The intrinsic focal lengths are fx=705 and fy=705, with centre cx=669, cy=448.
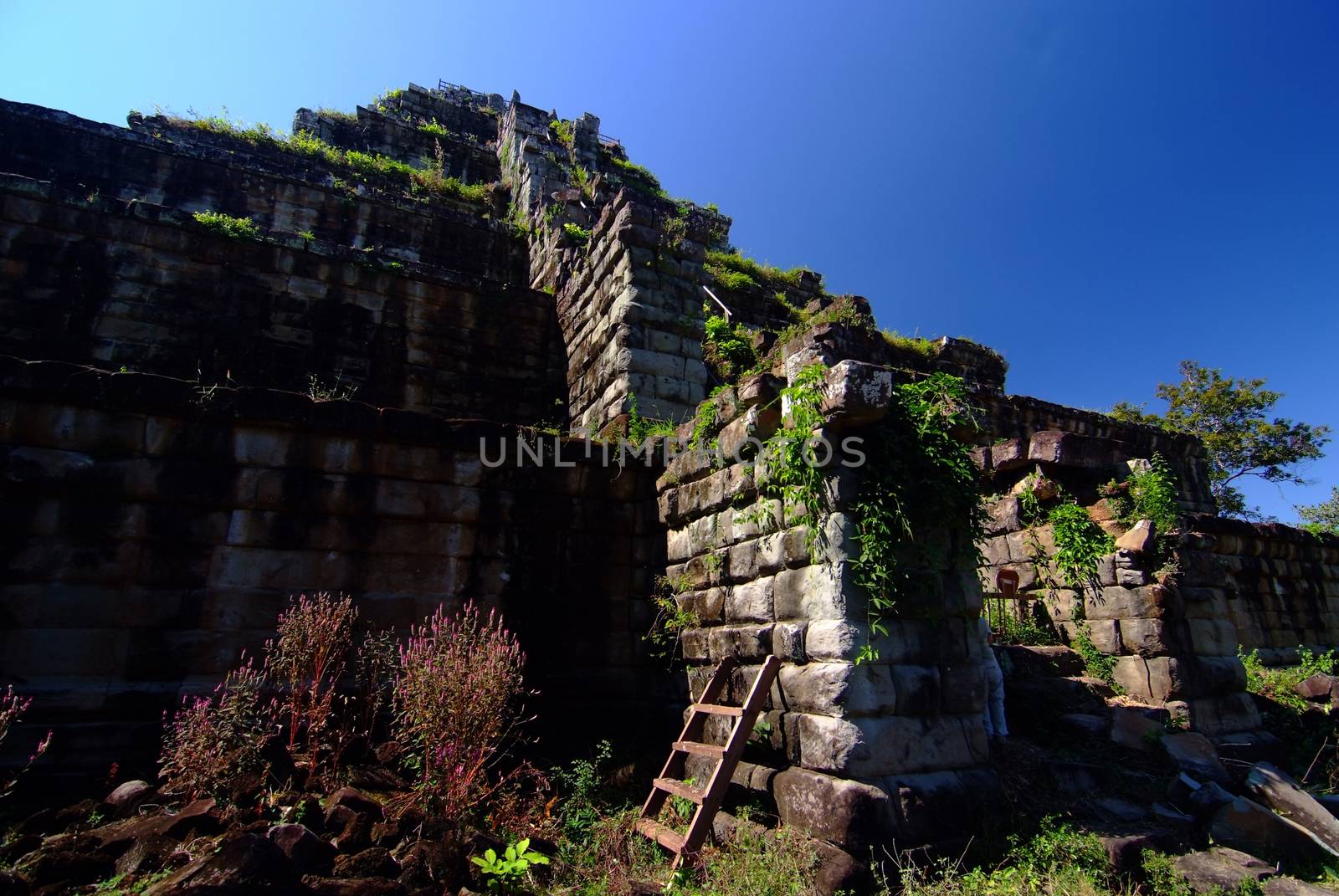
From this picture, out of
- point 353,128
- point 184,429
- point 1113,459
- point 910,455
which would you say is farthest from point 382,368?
point 353,128

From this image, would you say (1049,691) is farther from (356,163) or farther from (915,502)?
(356,163)

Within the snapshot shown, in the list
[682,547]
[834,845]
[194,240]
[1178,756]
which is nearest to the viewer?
[834,845]

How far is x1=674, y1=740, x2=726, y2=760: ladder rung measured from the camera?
4.53m

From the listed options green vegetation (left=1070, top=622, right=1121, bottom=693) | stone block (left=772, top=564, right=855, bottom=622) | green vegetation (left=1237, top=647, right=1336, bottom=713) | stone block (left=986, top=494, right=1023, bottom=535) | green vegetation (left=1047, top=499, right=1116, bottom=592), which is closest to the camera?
stone block (left=772, top=564, right=855, bottom=622)

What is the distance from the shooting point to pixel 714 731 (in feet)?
16.9

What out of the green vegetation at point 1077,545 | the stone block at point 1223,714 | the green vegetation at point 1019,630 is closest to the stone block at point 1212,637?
the stone block at point 1223,714

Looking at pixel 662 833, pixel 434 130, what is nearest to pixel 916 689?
pixel 662 833

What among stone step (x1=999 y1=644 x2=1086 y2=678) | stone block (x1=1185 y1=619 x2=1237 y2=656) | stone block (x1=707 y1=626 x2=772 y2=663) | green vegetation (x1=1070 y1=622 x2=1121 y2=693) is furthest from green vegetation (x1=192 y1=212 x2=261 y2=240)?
stone block (x1=1185 y1=619 x2=1237 y2=656)

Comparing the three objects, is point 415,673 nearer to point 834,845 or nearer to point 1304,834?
point 834,845

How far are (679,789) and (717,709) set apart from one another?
57 cm

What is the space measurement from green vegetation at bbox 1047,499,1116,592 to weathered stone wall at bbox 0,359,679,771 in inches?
148

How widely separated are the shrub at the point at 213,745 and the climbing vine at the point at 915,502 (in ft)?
12.8

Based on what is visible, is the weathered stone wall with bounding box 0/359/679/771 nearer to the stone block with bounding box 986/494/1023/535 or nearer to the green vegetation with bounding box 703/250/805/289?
the stone block with bounding box 986/494/1023/535

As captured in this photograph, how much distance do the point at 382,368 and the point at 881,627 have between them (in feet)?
23.8
